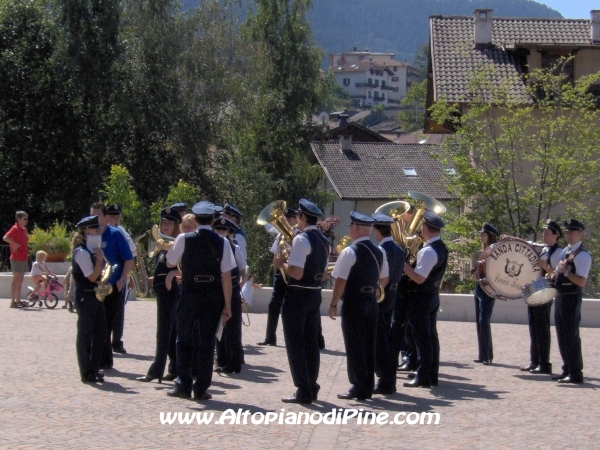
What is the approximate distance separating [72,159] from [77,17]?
5404mm

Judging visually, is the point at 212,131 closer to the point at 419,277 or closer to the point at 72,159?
the point at 72,159

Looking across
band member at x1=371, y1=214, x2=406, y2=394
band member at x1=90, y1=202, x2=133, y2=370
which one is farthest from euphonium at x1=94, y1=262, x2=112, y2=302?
band member at x1=371, y1=214, x2=406, y2=394

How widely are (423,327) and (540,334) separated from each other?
6.95ft

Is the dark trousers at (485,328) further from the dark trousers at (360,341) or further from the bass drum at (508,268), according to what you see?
the dark trousers at (360,341)

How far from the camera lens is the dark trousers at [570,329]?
10.7 metres

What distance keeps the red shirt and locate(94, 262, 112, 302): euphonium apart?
29.2 ft

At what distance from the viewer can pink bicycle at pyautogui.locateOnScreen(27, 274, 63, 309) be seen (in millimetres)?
18719

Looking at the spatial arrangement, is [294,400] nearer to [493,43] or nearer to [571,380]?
[571,380]

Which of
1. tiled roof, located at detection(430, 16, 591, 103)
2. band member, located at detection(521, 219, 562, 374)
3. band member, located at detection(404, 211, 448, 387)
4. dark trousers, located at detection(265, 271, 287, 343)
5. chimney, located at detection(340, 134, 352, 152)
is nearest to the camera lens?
band member, located at detection(404, 211, 448, 387)

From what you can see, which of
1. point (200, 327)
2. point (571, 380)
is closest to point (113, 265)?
point (200, 327)

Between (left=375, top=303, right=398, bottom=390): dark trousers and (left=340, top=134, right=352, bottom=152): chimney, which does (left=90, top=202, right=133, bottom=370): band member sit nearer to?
(left=375, top=303, right=398, bottom=390): dark trousers

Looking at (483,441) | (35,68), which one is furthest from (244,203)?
(483,441)

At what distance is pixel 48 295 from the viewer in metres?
18.8

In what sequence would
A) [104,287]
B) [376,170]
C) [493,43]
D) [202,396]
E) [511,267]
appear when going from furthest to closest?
[376,170] < [493,43] < [511,267] < [104,287] < [202,396]
